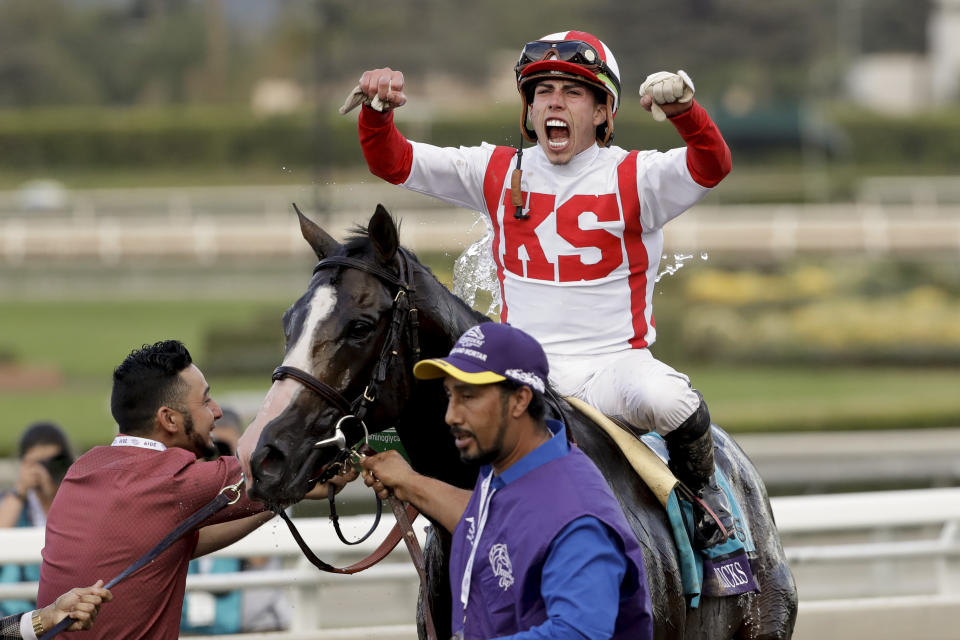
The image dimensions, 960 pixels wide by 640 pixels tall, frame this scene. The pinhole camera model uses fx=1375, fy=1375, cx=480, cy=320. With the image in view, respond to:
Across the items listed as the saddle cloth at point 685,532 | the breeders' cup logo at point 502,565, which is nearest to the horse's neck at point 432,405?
the saddle cloth at point 685,532

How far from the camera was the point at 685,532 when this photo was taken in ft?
11.7

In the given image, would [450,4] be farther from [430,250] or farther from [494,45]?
[430,250]

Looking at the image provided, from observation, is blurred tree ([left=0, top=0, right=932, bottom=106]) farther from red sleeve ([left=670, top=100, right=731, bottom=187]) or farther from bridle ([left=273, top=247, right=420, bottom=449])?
bridle ([left=273, top=247, right=420, bottom=449])

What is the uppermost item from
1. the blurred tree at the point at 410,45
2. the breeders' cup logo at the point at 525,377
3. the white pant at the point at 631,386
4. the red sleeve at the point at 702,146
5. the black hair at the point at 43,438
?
the blurred tree at the point at 410,45

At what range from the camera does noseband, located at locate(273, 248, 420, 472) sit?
2.98 metres

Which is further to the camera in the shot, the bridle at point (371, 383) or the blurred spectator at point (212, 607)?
the blurred spectator at point (212, 607)

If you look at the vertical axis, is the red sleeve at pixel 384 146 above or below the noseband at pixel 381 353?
above

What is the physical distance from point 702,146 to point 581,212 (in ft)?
1.20

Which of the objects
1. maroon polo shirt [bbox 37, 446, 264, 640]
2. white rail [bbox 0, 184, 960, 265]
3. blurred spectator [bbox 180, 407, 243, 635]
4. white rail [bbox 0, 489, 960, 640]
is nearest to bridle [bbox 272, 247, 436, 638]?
maroon polo shirt [bbox 37, 446, 264, 640]

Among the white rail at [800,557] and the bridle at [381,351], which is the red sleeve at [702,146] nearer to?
the bridle at [381,351]

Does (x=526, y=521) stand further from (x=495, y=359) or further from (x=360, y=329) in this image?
(x=360, y=329)

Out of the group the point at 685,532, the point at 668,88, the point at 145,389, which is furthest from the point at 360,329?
the point at 685,532

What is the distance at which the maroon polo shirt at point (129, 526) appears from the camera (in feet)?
11.2

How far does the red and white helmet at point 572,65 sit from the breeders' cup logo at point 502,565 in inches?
57.0
